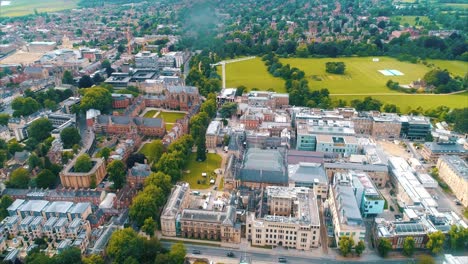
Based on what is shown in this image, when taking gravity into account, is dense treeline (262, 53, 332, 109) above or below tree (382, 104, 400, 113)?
above

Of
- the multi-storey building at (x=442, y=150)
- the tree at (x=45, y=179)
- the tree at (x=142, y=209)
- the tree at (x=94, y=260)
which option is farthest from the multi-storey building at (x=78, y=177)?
the multi-storey building at (x=442, y=150)

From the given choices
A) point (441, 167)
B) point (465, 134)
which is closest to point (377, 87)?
point (465, 134)

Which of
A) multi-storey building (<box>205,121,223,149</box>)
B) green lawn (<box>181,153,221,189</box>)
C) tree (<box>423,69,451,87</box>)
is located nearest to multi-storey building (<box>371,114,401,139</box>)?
multi-storey building (<box>205,121,223,149</box>)

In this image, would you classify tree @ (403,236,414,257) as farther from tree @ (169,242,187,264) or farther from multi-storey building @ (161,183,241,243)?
tree @ (169,242,187,264)

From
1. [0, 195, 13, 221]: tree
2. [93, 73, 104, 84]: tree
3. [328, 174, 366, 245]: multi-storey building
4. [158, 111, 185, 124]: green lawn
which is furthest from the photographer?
[93, 73, 104, 84]: tree

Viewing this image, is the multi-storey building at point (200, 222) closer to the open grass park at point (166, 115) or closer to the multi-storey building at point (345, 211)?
the multi-storey building at point (345, 211)

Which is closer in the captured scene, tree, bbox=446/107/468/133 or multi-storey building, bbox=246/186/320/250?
multi-storey building, bbox=246/186/320/250
